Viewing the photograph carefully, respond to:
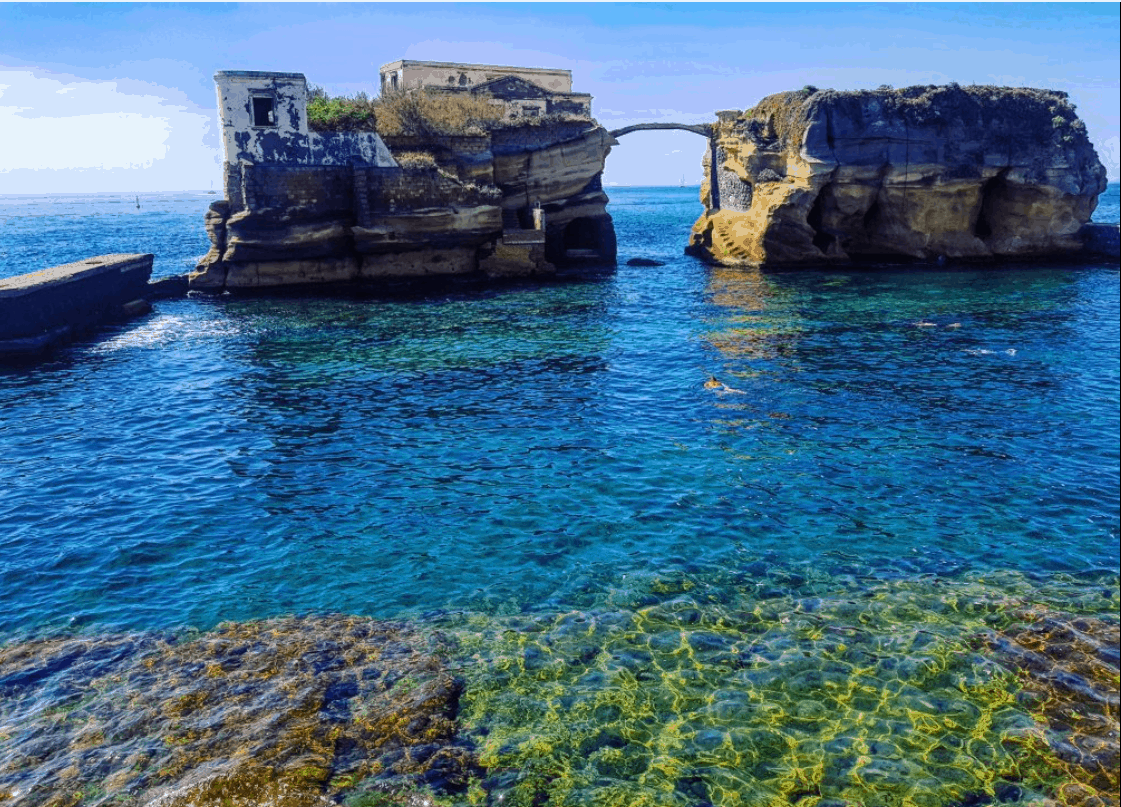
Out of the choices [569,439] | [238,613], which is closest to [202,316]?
[569,439]

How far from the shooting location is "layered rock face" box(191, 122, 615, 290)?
3656cm

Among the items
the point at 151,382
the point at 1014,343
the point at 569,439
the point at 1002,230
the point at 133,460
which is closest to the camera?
the point at 133,460

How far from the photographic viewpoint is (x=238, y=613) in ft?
38.9

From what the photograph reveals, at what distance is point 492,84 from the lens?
52.3 m

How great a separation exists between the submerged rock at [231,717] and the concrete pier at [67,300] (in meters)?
21.3

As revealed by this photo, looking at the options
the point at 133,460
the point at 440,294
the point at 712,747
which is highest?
the point at 440,294

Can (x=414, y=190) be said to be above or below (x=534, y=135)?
below

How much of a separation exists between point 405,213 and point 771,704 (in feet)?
105

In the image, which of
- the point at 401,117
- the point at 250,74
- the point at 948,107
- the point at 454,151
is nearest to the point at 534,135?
the point at 454,151

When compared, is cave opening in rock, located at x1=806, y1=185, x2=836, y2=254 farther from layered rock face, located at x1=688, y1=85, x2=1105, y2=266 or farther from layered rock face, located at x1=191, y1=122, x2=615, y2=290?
layered rock face, located at x1=191, y1=122, x2=615, y2=290

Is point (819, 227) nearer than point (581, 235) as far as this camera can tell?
Yes

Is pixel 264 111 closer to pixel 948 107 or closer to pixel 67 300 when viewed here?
pixel 67 300

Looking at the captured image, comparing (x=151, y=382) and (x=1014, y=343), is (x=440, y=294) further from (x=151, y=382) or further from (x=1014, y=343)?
(x=1014, y=343)

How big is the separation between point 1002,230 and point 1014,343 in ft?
67.2
